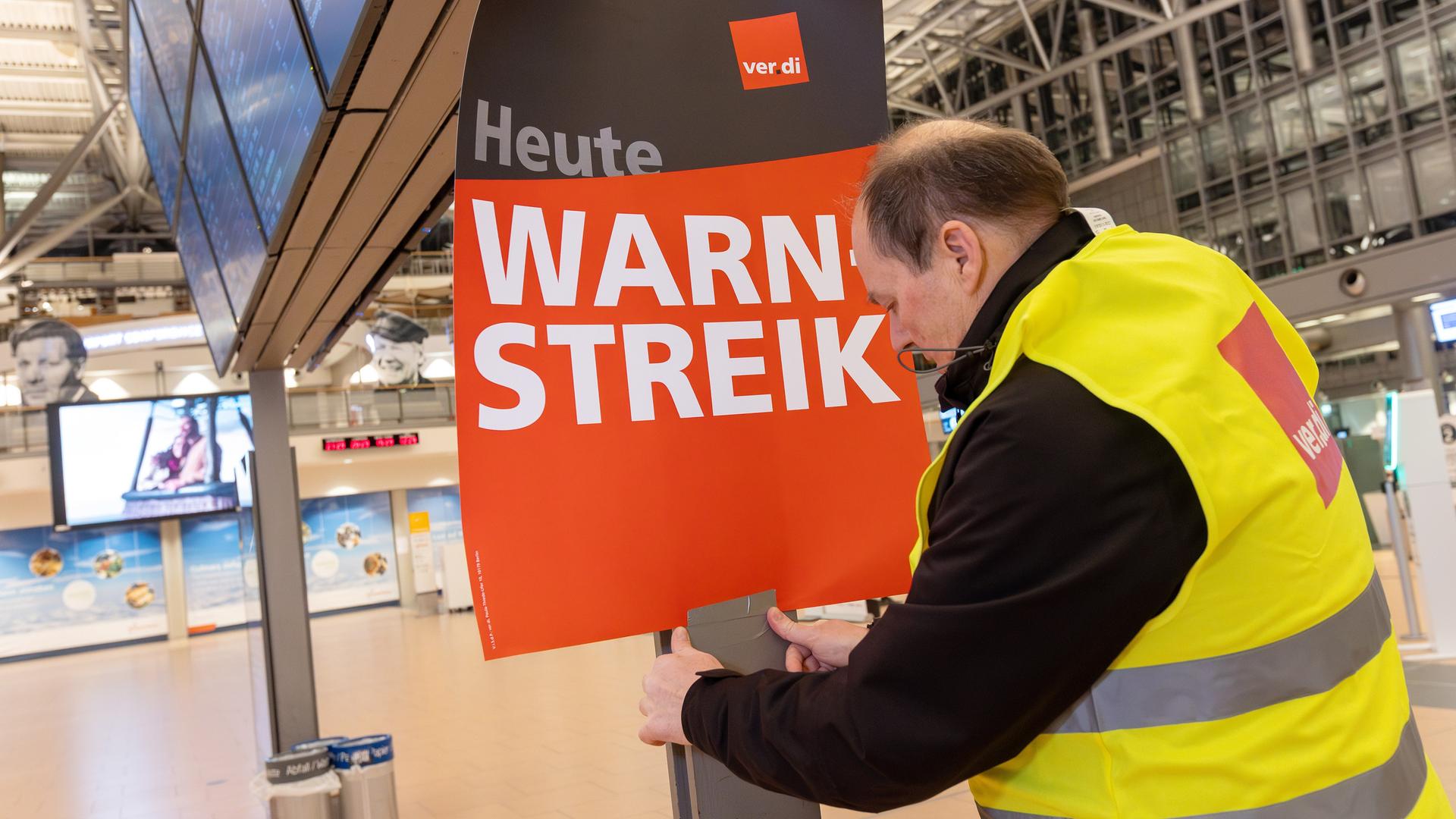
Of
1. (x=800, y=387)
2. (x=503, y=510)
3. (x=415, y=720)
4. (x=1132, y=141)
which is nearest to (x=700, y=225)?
(x=800, y=387)

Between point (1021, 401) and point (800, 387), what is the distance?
30.0 inches

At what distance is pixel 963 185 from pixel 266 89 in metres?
2.21

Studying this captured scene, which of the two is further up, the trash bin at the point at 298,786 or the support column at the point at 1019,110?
the support column at the point at 1019,110

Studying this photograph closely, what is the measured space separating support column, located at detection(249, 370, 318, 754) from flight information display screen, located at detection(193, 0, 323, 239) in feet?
8.19

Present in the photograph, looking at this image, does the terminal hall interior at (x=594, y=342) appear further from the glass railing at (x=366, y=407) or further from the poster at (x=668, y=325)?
the glass railing at (x=366, y=407)

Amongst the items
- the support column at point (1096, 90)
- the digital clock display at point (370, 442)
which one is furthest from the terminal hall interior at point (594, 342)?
the digital clock display at point (370, 442)

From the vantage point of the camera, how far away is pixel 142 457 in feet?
29.3

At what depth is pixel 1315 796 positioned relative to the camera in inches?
36.2

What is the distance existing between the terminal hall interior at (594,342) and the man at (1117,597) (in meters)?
0.03

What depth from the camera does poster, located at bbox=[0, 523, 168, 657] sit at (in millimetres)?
19156

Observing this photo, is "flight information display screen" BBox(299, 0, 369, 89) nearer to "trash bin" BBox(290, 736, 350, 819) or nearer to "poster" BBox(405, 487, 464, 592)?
"trash bin" BBox(290, 736, 350, 819)

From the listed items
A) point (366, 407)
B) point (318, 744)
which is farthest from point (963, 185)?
point (366, 407)

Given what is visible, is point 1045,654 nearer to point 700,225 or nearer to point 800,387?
point 800,387

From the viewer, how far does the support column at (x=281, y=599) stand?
5.19m
